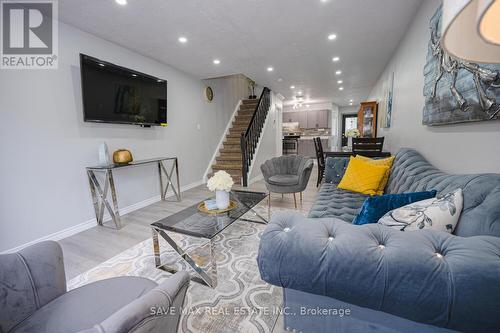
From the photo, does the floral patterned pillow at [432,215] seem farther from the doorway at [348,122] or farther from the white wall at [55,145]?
the doorway at [348,122]

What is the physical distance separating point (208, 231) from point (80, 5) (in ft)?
8.79

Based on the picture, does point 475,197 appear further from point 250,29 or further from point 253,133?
point 253,133

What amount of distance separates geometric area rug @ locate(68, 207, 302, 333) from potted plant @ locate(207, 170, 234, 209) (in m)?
0.51

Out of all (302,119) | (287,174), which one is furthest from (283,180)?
(302,119)

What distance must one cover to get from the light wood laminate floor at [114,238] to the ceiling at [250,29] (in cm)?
253

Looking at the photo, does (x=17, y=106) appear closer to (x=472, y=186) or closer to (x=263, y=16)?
(x=263, y=16)

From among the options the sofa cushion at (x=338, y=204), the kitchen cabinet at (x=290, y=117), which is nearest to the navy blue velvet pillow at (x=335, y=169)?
the sofa cushion at (x=338, y=204)

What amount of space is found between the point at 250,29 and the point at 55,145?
2.79m

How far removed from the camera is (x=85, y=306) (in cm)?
90

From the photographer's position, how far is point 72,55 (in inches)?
104

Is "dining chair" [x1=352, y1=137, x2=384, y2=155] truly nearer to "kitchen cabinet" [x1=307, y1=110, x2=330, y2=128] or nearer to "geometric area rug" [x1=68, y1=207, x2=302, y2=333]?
"geometric area rug" [x1=68, y1=207, x2=302, y2=333]

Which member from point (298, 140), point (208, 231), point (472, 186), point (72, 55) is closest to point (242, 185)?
point (208, 231)

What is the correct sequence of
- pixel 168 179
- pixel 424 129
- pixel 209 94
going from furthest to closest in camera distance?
pixel 209 94
pixel 168 179
pixel 424 129

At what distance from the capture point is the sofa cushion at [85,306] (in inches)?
31.8
